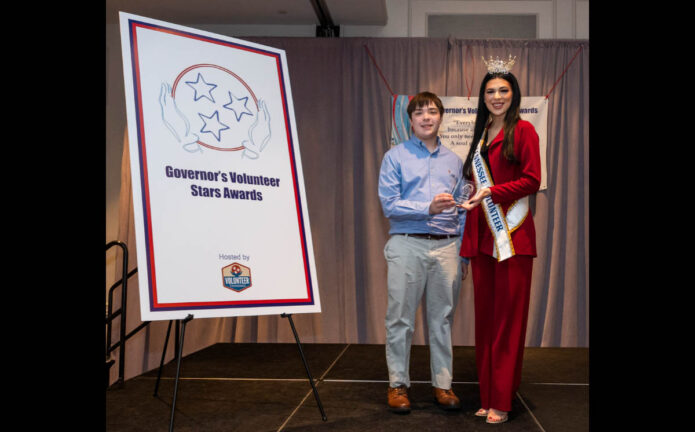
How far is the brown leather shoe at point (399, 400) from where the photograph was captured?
2.45 metres

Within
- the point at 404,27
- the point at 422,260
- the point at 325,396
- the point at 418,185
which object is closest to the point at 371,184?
the point at 404,27

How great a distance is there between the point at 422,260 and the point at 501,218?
0.41 metres

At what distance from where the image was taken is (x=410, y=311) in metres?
2.56

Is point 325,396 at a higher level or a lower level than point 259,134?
lower

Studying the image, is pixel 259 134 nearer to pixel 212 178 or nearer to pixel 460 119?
pixel 212 178

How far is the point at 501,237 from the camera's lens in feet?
7.75

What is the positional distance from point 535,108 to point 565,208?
836 millimetres

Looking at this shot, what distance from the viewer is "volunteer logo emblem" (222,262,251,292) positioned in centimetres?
212

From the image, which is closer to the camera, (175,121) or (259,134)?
(175,121)

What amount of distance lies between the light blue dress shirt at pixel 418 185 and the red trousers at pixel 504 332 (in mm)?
341

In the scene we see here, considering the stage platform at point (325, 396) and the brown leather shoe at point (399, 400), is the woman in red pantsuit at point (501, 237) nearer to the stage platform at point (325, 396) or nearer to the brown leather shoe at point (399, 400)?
the stage platform at point (325, 396)

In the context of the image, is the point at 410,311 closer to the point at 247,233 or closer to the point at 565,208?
the point at 247,233

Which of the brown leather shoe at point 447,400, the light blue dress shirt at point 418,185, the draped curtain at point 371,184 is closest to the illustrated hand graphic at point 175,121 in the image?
the light blue dress shirt at point 418,185
